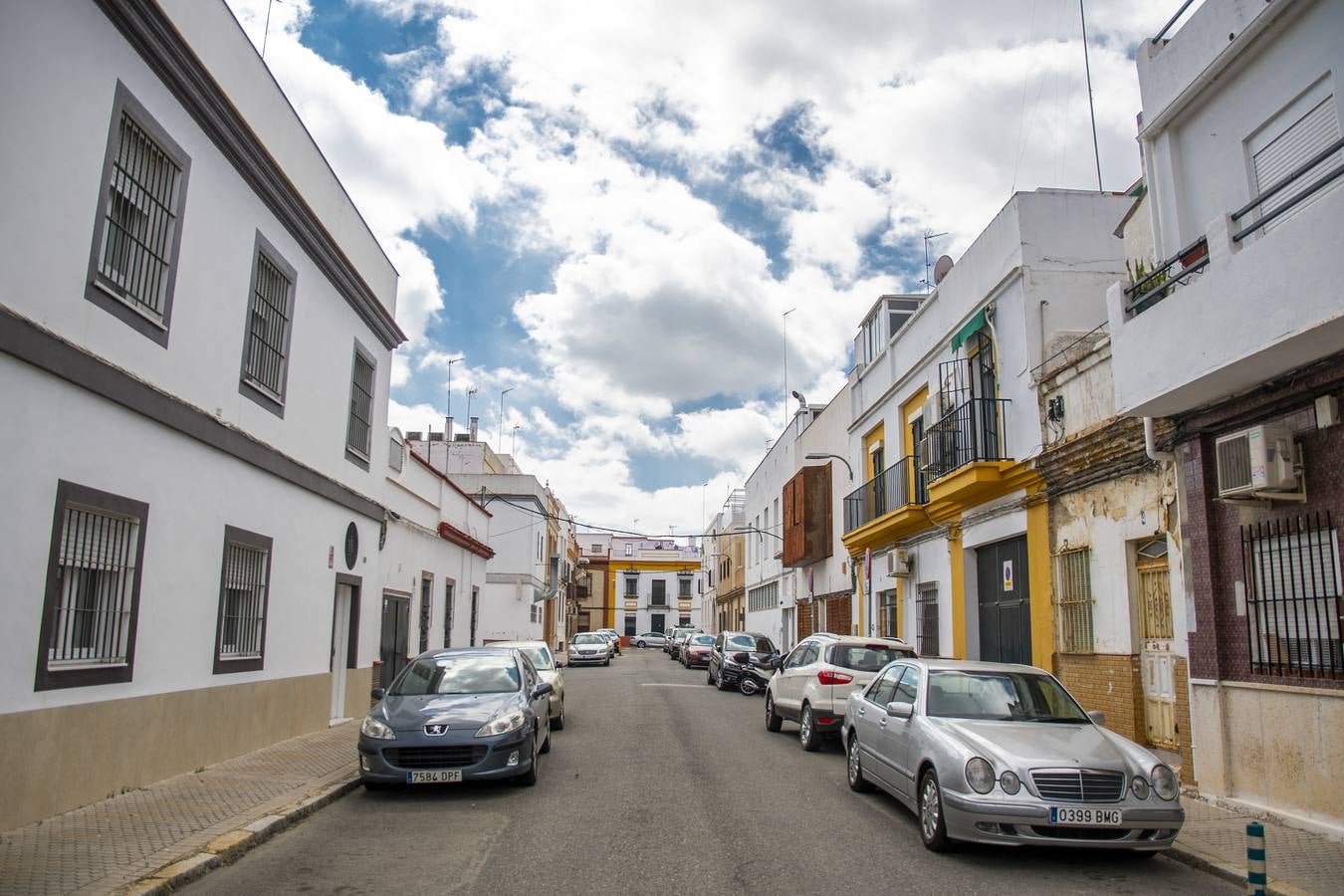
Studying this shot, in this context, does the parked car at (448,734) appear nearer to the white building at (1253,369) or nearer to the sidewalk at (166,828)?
the sidewalk at (166,828)

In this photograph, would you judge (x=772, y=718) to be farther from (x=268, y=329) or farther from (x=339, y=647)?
(x=268, y=329)

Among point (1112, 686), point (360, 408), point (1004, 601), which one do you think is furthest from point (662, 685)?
point (1112, 686)

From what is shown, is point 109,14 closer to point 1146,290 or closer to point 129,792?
point 129,792

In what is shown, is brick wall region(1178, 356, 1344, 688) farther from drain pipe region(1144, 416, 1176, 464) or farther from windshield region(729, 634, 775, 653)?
windshield region(729, 634, 775, 653)

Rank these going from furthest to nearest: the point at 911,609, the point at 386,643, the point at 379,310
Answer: the point at 911,609, the point at 386,643, the point at 379,310

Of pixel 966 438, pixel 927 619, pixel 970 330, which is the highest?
pixel 970 330

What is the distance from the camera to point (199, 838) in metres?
7.25

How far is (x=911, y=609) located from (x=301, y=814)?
1455 cm

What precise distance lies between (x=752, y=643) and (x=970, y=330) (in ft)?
42.1

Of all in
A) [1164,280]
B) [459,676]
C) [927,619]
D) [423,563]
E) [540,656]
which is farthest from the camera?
[423,563]

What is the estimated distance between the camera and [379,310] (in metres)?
17.3

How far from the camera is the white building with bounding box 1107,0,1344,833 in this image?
8.02 meters

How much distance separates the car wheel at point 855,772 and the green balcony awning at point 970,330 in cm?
843

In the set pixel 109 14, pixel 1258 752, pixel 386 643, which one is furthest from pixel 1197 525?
pixel 386 643
